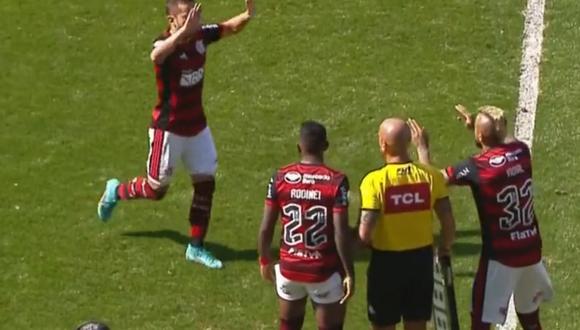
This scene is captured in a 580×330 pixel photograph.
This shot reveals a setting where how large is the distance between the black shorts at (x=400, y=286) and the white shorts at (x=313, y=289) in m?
0.23

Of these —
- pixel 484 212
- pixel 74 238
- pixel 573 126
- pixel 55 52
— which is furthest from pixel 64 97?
pixel 484 212

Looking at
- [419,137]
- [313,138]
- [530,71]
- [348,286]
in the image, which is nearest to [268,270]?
[348,286]

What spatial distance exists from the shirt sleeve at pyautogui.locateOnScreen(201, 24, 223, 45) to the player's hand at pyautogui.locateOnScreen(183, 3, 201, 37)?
0.40m

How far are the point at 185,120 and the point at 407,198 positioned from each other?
10.2ft

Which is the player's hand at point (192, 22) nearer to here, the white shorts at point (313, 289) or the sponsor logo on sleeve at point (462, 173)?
the white shorts at point (313, 289)

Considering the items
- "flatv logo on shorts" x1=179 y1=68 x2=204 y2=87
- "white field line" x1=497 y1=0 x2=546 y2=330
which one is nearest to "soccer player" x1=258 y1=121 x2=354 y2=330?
"flatv logo on shorts" x1=179 y1=68 x2=204 y2=87

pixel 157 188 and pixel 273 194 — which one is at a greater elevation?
pixel 273 194

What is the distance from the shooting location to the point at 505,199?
10.2 meters

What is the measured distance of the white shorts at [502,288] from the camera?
34.0 feet

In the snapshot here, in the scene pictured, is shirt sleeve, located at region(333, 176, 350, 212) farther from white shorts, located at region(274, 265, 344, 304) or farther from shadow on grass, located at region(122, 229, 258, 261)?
shadow on grass, located at region(122, 229, 258, 261)

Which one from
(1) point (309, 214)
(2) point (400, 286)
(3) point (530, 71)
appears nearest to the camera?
(1) point (309, 214)

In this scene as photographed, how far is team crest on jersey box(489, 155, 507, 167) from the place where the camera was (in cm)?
1014

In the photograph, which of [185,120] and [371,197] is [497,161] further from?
[185,120]

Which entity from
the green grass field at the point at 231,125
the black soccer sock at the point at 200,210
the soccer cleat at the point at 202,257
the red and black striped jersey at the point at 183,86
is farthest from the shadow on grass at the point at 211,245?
the red and black striped jersey at the point at 183,86
